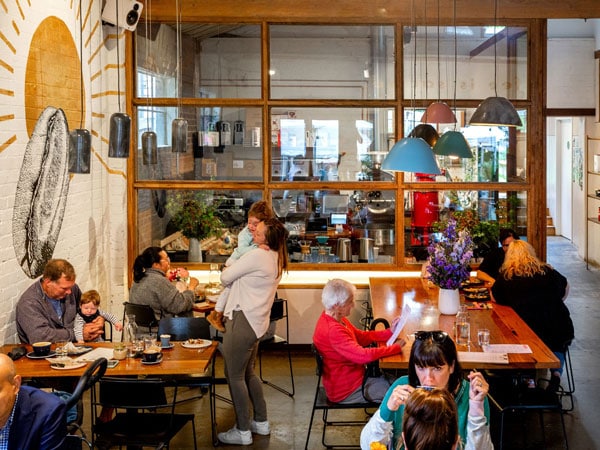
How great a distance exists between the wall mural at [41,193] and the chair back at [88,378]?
73.3 inches

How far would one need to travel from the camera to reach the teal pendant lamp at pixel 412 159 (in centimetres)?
766

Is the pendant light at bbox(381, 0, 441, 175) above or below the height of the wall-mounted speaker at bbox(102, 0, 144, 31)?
below

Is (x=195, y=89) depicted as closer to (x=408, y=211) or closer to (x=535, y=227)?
(x=408, y=211)

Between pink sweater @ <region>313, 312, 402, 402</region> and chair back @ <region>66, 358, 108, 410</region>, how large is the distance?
1.39 m

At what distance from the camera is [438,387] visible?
4316 mm

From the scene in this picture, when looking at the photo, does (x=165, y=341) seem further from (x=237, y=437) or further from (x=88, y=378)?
(x=88, y=378)

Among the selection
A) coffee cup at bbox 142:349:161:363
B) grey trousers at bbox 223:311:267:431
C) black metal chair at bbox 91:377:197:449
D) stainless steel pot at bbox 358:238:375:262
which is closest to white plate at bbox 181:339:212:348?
grey trousers at bbox 223:311:267:431

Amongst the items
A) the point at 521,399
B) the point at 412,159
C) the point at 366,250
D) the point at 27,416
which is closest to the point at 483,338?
the point at 521,399

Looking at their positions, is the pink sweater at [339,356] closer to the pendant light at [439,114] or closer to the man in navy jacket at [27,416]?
the man in navy jacket at [27,416]

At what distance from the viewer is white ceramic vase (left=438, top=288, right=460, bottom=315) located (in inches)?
282

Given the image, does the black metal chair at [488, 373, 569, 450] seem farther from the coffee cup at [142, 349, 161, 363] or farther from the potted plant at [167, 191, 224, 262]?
the potted plant at [167, 191, 224, 262]

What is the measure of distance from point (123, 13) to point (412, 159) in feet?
10.2

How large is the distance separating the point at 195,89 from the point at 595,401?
187 inches

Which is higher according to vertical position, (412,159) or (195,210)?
(412,159)
